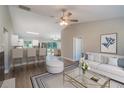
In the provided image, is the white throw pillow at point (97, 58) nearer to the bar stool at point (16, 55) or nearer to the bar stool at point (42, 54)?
the bar stool at point (42, 54)

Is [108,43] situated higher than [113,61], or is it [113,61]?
[108,43]

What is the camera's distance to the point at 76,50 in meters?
6.07

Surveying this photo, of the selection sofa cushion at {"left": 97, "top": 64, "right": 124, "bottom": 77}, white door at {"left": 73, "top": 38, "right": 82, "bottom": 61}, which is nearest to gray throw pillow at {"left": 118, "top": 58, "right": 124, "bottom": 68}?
sofa cushion at {"left": 97, "top": 64, "right": 124, "bottom": 77}

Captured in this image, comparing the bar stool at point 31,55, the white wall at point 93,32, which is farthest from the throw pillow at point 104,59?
the bar stool at point 31,55

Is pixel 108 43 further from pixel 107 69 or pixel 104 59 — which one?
pixel 107 69

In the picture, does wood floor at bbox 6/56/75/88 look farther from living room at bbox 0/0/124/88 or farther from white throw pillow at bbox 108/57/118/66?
white throw pillow at bbox 108/57/118/66

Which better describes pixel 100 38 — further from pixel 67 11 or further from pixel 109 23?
pixel 67 11

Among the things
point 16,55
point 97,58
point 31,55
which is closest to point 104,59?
point 97,58

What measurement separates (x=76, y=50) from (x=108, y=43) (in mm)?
2289

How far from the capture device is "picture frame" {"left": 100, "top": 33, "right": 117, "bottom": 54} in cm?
392

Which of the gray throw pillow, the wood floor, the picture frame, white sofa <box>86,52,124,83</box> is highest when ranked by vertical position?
the picture frame
